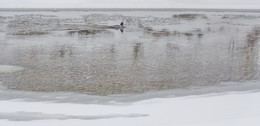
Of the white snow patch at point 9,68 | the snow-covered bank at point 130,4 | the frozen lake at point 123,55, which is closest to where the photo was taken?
the frozen lake at point 123,55

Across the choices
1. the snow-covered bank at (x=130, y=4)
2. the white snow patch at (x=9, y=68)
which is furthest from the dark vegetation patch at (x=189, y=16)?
the white snow patch at (x=9, y=68)

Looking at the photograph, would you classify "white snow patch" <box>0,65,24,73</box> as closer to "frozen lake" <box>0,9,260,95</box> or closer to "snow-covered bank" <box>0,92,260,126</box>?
"frozen lake" <box>0,9,260,95</box>

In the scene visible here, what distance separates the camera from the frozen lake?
11297 millimetres

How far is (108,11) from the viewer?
3594 centimetres

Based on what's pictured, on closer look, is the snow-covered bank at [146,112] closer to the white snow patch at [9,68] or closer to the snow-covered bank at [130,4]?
the white snow patch at [9,68]

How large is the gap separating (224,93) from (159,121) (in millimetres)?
3067

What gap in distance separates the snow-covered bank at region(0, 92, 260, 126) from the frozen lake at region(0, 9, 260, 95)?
145cm

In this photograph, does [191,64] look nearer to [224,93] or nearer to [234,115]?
[224,93]

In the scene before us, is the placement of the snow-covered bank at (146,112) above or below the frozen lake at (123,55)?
below

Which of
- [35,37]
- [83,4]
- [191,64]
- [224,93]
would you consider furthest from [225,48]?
[83,4]

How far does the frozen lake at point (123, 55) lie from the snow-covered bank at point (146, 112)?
1.45m

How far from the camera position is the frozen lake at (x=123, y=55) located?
37.1 feet

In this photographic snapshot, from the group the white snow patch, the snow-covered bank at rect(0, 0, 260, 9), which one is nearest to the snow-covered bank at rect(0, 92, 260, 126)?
the white snow patch

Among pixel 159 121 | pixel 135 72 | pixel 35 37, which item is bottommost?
pixel 159 121
